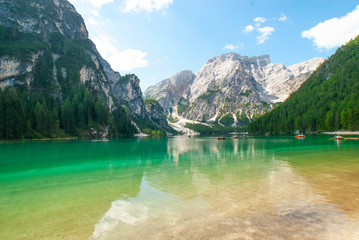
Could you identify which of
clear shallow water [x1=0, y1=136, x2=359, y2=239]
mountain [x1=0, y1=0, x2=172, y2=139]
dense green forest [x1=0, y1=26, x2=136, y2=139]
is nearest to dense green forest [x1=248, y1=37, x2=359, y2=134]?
clear shallow water [x1=0, y1=136, x2=359, y2=239]

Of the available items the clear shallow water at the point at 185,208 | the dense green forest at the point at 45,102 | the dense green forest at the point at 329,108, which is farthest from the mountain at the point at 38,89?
the dense green forest at the point at 329,108

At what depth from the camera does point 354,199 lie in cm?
1317

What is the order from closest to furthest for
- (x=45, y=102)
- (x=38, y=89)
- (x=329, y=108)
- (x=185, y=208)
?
(x=185, y=208), (x=45, y=102), (x=38, y=89), (x=329, y=108)

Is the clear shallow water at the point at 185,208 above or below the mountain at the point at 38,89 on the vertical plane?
below

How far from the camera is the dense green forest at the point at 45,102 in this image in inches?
3802

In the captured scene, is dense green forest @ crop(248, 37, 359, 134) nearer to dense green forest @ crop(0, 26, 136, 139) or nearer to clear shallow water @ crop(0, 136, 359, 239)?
clear shallow water @ crop(0, 136, 359, 239)

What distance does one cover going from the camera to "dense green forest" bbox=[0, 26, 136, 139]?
9656 cm

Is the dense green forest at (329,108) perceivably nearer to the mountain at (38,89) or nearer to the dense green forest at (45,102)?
the dense green forest at (45,102)

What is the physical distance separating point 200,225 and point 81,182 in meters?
15.2

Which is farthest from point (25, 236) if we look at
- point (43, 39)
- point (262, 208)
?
point (43, 39)

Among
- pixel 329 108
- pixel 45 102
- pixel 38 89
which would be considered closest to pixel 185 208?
pixel 45 102

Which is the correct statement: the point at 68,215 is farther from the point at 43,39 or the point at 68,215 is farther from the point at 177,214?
the point at 43,39

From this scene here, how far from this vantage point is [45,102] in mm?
127875

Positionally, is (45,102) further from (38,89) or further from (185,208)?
(185,208)
